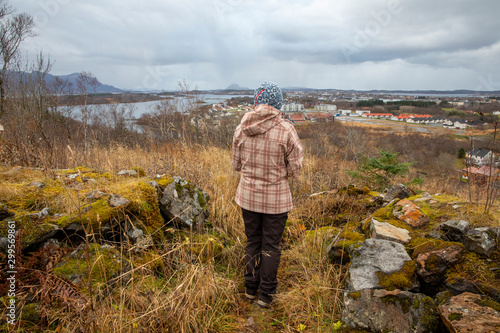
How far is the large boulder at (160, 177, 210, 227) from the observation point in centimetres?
341

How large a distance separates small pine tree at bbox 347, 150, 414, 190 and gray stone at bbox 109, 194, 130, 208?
471 cm

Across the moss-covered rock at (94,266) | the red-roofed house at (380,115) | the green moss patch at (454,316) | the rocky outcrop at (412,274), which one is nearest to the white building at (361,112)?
the red-roofed house at (380,115)

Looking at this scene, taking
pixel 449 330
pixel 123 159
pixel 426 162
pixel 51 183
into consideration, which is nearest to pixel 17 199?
pixel 51 183

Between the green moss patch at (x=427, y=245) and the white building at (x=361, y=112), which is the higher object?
the white building at (x=361, y=112)

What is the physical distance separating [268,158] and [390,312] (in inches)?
60.0

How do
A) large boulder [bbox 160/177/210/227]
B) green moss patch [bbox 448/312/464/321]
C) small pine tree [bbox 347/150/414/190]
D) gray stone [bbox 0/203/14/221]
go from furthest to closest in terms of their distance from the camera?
small pine tree [bbox 347/150/414/190], large boulder [bbox 160/177/210/227], gray stone [bbox 0/203/14/221], green moss patch [bbox 448/312/464/321]

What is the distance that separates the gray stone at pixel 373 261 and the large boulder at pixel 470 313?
475mm

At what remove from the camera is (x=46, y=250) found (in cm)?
231

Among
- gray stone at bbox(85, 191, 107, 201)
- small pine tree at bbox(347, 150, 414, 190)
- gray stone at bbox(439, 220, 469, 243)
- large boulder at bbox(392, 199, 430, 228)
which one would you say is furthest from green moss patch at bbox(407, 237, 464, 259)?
gray stone at bbox(85, 191, 107, 201)

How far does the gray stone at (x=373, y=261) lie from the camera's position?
225cm

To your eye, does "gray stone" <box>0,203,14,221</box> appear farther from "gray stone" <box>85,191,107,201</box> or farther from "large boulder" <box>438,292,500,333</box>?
"large boulder" <box>438,292,500,333</box>

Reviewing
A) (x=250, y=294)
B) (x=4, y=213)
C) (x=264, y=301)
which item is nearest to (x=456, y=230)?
(x=264, y=301)

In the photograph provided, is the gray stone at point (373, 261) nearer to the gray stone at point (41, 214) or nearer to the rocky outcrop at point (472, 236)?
the rocky outcrop at point (472, 236)

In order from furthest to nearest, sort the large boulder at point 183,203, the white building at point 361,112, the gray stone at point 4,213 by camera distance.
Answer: the white building at point 361,112 < the large boulder at point 183,203 < the gray stone at point 4,213
